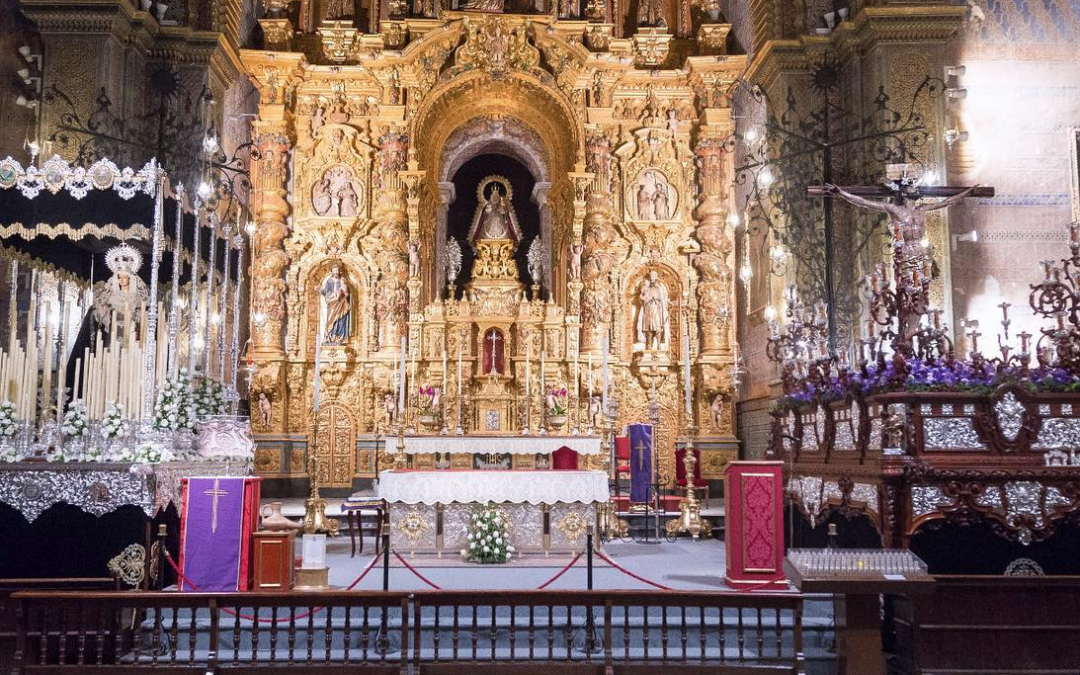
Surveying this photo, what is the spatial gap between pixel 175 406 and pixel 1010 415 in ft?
24.6

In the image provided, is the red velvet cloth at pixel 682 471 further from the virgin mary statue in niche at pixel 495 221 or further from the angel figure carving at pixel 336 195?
the angel figure carving at pixel 336 195

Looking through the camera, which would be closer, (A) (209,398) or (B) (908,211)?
(B) (908,211)

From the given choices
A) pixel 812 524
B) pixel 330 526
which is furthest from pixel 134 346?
pixel 812 524

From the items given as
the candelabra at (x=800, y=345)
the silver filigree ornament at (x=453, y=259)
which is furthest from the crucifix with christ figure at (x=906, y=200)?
the silver filigree ornament at (x=453, y=259)

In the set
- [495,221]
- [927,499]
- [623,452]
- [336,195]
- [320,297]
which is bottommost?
[927,499]

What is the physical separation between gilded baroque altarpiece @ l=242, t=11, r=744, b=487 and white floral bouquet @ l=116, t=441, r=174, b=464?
32.3 ft

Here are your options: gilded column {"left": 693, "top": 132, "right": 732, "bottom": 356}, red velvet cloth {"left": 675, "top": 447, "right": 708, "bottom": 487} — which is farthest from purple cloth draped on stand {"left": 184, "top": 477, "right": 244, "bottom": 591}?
gilded column {"left": 693, "top": 132, "right": 732, "bottom": 356}

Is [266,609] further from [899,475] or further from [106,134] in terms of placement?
[106,134]

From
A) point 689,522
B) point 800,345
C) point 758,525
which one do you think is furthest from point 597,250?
point 758,525

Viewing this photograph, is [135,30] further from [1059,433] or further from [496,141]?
[1059,433]

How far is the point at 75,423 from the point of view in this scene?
8.32 metres

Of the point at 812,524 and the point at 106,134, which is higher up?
the point at 106,134

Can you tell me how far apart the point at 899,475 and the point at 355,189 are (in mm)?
14164

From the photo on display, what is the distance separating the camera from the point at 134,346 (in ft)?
30.3
